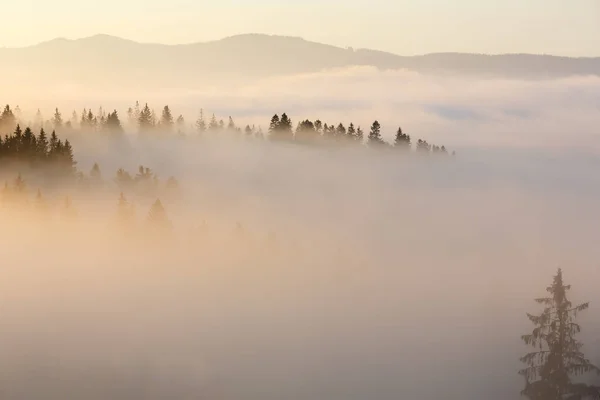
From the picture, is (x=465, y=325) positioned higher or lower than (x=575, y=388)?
lower

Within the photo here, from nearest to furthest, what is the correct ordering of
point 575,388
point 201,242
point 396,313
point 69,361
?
point 575,388 → point 69,361 → point 396,313 → point 201,242

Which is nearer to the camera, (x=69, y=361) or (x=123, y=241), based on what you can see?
(x=69, y=361)

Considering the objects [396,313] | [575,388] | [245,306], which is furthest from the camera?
[396,313]

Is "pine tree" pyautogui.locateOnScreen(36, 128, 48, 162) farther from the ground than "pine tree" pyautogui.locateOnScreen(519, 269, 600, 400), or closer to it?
farther from the ground

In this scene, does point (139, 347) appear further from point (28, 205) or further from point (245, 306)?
point (28, 205)

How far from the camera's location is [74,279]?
150 m

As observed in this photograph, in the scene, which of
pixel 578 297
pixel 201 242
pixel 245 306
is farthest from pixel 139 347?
pixel 578 297

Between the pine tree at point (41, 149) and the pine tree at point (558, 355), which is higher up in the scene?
the pine tree at point (41, 149)

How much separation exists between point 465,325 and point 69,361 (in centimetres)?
6212

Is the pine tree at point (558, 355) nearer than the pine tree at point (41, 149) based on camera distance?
Yes

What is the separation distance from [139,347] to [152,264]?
104ft

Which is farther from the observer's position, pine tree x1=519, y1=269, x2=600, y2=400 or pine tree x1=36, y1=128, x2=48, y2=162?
pine tree x1=36, y1=128, x2=48, y2=162

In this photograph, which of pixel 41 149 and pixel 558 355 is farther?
pixel 41 149

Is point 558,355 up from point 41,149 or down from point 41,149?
down
